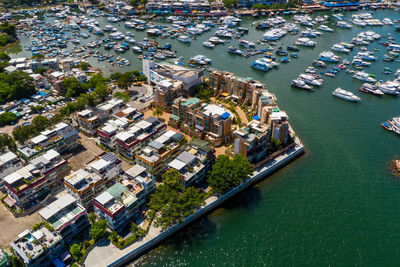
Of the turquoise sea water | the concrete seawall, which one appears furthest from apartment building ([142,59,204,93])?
the concrete seawall

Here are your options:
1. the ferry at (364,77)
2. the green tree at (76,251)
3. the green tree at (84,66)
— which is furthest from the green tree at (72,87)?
the ferry at (364,77)

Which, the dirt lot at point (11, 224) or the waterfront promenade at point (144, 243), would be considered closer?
the waterfront promenade at point (144, 243)

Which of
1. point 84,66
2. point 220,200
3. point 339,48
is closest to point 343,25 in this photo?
point 339,48

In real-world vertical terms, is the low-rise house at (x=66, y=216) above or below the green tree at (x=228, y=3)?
below

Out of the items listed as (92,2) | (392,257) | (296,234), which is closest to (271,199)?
(296,234)

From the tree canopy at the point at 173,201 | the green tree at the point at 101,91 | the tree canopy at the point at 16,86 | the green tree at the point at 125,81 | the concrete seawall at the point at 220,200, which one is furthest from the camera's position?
the green tree at the point at 125,81

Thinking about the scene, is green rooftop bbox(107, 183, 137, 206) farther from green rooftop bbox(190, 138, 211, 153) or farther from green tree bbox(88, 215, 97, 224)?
green rooftop bbox(190, 138, 211, 153)

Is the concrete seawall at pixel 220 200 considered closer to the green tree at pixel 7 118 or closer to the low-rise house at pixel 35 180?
the low-rise house at pixel 35 180
